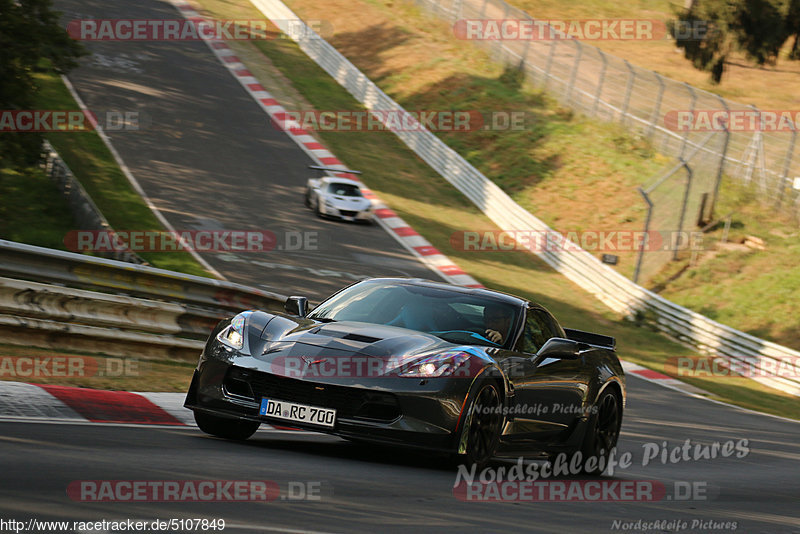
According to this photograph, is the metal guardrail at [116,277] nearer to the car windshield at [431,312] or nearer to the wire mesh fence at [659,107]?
the car windshield at [431,312]

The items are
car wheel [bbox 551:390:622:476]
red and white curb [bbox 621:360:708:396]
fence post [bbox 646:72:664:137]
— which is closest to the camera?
car wheel [bbox 551:390:622:476]

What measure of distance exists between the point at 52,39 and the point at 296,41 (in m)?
28.3

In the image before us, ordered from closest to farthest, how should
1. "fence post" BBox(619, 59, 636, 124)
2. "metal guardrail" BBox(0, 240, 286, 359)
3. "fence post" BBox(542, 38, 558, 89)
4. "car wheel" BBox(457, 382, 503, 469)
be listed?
"car wheel" BBox(457, 382, 503, 469), "metal guardrail" BBox(0, 240, 286, 359), "fence post" BBox(619, 59, 636, 124), "fence post" BBox(542, 38, 558, 89)

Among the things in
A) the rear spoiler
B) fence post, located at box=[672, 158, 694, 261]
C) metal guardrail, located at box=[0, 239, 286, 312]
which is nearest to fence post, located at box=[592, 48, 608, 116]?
fence post, located at box=[672, 158, 694, 261]

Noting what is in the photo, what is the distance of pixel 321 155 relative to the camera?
33844 mm

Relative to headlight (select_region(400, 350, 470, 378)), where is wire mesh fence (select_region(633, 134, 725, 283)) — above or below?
below

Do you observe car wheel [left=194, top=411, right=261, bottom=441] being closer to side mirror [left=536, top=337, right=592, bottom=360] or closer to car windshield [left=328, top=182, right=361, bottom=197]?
side mirror [left=536, top=337, right=592, bottom=360]

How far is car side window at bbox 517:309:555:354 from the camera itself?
797cm

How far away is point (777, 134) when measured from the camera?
2938 centimetres

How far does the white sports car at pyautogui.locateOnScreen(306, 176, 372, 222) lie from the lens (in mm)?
27750

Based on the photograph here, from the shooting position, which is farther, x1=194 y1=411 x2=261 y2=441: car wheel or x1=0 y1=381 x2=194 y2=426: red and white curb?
x1=194 y1=411 x2=261 y2=441: car wheel

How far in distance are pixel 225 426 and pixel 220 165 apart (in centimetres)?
2332

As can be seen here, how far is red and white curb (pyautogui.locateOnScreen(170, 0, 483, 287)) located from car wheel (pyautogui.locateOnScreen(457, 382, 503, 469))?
1602 centimetres

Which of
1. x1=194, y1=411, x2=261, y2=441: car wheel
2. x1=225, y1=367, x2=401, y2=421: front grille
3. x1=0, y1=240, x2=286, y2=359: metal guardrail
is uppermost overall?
x1=225, y1=367, x2=401, y2=421: front grille
